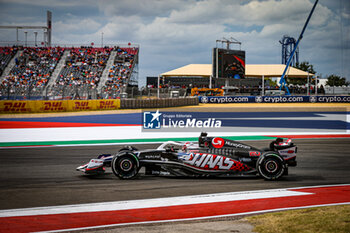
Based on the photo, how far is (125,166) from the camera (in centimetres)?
870

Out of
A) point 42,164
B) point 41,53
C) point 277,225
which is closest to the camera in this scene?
point 277,225

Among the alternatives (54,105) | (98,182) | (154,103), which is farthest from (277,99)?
(98,182)

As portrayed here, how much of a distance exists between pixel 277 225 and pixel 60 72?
137ft

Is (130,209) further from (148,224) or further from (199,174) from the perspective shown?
(199,174)

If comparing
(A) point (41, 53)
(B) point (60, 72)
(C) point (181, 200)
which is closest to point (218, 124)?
(C) point (181, 200)

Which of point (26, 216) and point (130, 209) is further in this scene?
point (130, 209)

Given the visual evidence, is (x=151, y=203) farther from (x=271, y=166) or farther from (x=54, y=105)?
(x=54, y=105)

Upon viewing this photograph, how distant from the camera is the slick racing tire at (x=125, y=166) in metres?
8.66

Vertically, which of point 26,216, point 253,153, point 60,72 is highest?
point 60,72

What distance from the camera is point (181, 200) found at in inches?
279

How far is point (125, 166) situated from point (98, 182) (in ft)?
2.27

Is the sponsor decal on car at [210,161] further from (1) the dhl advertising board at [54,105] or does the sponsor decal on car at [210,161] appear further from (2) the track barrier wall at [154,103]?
(2) the track barrier wall at [154,103]

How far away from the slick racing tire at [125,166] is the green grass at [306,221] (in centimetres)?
345

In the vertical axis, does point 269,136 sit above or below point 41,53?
below
